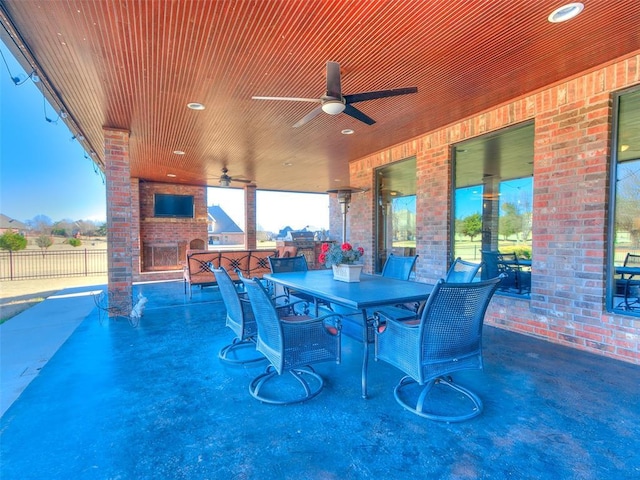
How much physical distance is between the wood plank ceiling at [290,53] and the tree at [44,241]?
7.15 meters

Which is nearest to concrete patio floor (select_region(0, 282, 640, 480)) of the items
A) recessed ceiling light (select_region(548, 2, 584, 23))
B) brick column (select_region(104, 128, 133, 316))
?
brick column (select_region(104, 128, 133, 316))

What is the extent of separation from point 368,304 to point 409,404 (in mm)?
765

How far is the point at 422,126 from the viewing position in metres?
4.66

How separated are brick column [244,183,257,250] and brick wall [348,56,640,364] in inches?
282

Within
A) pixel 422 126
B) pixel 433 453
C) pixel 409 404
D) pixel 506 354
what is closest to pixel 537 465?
pixel 433 453

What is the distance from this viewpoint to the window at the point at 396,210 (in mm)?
5648

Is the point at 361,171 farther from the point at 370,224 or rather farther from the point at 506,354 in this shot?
the point at 506,354

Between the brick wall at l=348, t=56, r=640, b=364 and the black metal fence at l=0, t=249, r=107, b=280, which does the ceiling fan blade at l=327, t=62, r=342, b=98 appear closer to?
the brick wall at l=348, t=56, r=640, b=364

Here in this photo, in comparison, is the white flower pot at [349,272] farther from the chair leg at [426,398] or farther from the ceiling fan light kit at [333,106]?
the ceiling fan light kit at [333,106]

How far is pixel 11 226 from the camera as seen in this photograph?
26.7 ft

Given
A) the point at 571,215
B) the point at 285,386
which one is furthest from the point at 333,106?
the point at 571,215

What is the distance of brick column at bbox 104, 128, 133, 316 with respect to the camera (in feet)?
14.8

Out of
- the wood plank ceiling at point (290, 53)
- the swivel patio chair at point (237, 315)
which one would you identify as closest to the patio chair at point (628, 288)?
the wood plank ceiling at point (290, 53)

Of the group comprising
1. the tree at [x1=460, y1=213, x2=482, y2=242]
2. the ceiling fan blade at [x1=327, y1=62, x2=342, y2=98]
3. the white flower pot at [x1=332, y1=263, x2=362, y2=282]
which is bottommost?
the white flower pot at [x1=332, y1=263, x2=362, y2=282]
